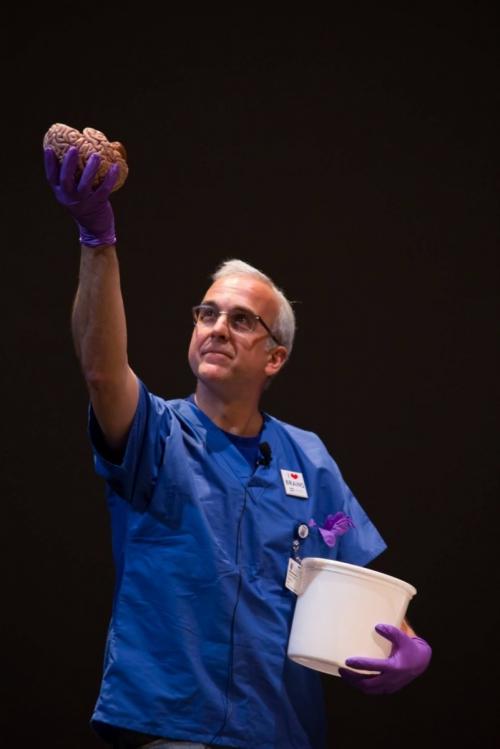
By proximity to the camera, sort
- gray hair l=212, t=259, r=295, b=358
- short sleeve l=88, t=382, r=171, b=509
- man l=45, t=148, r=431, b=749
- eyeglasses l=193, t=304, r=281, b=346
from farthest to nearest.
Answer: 1. gray hair l=212, t=259, r=295, b=358
2. eyeglasses l=193, t=304, r=281, b=346
3. short sleeve l=88, t=382, r=171, b=509
4. man l=45, t=148, r=431, b=749

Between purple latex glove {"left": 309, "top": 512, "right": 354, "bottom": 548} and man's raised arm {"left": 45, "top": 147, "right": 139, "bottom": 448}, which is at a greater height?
man's raised arm {"left": 45, "top": 147, "right": 139, "bottom": 448}

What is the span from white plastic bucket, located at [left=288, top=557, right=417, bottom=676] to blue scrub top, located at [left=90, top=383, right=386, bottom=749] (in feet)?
0.29

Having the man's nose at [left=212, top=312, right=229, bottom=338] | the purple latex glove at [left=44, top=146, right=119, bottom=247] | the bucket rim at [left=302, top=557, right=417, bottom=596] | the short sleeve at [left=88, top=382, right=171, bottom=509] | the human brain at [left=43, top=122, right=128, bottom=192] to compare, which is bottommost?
the bucket rim at [left=302, top=557, right=417, bottom=596]

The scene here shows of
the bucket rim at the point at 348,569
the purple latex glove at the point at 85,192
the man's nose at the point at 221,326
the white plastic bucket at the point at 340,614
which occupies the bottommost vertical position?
the white plastic bucket at the point at 340,614

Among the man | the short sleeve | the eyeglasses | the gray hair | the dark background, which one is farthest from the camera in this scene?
the dark background

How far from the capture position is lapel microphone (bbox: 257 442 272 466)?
226 centimetres

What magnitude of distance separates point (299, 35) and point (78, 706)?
221 cm

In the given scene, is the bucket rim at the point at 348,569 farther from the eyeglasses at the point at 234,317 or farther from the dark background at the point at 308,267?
the dark background at the point at 308,267

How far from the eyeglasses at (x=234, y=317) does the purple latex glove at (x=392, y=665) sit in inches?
29.3

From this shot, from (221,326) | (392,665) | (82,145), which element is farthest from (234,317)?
(392,665)

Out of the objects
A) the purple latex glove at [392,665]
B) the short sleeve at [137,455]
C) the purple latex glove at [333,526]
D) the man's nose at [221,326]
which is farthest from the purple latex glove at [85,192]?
the purple latex glove at [392,665]

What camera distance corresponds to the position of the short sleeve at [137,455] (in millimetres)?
1941

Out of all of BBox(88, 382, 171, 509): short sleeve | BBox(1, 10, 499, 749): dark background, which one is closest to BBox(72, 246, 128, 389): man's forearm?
BBox(88, 382, 171, 509): short sleeve

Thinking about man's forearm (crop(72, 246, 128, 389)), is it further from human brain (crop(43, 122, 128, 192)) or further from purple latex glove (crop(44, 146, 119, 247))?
human brain (crop(43, 122, 128, 192))
